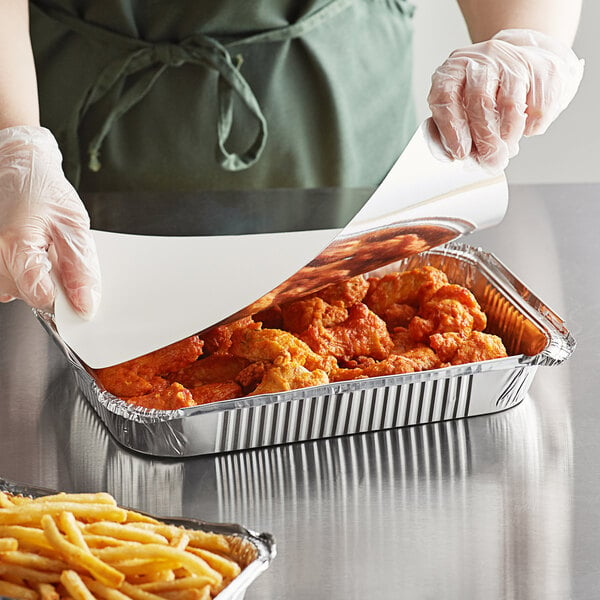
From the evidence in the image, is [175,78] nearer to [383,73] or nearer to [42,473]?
[383,73]

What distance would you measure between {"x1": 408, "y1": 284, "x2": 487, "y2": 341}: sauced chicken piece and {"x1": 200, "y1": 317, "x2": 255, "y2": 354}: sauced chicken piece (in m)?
0.23

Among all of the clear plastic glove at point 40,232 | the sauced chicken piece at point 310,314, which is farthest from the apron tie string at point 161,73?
the sauced chicken piece at point 310,314

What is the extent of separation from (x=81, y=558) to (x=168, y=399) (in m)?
0.37

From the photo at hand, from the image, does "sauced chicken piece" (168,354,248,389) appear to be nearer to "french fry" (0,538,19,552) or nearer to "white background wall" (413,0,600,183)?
"french fry" (0,538,19,552)

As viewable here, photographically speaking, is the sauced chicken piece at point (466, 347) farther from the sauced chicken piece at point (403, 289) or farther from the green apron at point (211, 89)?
the green apron at point (211, 89)

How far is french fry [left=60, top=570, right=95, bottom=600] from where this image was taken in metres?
0.83

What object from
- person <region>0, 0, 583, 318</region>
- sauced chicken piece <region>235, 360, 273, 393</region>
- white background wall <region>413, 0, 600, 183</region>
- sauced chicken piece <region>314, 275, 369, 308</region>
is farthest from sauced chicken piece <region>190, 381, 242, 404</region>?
white background wall <region>413, 0, 600, 183</region>

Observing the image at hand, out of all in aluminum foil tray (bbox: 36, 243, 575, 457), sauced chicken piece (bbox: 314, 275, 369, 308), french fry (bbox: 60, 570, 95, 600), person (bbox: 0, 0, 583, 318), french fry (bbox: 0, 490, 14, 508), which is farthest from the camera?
person (bbox: 0, 0, 583, 318)

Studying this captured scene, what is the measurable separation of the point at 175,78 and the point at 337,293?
2.72ft

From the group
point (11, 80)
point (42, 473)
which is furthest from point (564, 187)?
point (42, 473)

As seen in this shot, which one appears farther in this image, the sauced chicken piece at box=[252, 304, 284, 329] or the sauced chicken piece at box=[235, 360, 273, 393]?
the sauced chicken piece at box=[252, 304, 284, 329]

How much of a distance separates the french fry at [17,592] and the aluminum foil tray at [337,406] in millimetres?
338

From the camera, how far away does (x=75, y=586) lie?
83 cm

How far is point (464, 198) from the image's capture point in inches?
55.4
